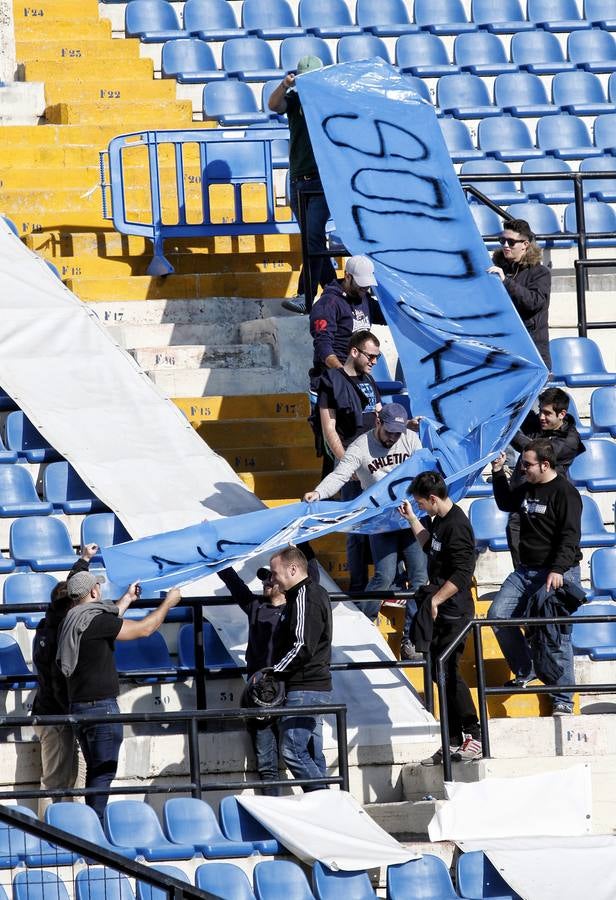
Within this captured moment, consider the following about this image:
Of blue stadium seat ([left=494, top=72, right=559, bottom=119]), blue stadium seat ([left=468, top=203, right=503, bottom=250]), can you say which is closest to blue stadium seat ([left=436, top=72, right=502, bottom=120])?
blue stadium seat ([left=494, top=72, right=559, bottom=119])

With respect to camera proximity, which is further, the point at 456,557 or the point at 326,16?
the point at 326,16

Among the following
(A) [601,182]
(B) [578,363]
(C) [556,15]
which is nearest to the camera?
(B) [578,363]

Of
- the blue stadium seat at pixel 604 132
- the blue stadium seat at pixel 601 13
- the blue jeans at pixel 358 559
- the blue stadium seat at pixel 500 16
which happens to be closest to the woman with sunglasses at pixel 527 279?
the blue jeans at pixel 358 559

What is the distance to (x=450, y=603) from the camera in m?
9.59

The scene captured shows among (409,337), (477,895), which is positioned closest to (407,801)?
(477,895)

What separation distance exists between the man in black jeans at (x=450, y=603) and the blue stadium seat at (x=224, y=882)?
143cm

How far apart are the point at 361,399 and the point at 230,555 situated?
150cm

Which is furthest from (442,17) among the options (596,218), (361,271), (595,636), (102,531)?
(595,636)

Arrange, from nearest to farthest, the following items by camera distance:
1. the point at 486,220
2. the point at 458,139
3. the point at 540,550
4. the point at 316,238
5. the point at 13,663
Answer: the point at 13,663, the point at 540,550, the point at 316,238, the point at 486,220, the point at 458,139

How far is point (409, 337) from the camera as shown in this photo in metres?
11.5

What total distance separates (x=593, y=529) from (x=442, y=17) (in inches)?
303

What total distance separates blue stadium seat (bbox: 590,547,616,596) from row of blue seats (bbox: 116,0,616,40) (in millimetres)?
7431

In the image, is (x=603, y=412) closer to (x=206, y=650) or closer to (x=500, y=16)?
(x=206, y=650)

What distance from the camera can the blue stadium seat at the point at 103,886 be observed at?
8.16 meters
